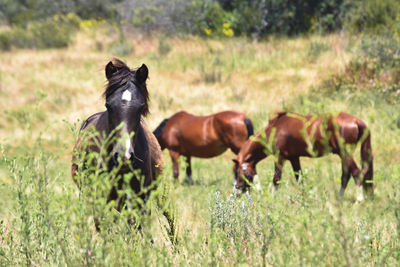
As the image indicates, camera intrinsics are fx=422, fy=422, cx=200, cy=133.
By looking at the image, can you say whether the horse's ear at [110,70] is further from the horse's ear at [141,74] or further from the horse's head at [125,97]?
the horse's ear at [141,74]

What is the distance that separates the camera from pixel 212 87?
16.3 m

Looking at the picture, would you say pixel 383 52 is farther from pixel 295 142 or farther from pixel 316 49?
pixel 295 142

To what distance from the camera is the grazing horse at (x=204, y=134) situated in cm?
916

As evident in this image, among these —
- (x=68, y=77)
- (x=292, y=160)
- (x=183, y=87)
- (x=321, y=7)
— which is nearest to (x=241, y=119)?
(x=292, y=160)

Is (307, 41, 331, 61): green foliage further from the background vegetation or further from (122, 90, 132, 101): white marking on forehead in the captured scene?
(122, 90, 132, 101): white marking on forehead

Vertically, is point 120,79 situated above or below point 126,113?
above

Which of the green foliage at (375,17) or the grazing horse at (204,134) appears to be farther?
the green foliage at (375,17)

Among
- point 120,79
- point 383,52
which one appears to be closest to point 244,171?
point 120,79

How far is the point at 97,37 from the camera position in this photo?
2611 centimetres

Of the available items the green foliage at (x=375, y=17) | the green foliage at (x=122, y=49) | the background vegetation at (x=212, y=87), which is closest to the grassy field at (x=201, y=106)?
the background vegetation at (x=212, y=87)

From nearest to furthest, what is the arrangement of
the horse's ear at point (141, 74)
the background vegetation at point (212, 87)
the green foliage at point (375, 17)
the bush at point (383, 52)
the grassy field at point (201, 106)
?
the grassy field at point (201, 106) < the background vegetation at point (212, 87) < the horse's ear at point (141, 74) < the bush at point (383, 52) < the green foliage at point (375, 17)

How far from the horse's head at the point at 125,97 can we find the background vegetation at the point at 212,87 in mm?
398

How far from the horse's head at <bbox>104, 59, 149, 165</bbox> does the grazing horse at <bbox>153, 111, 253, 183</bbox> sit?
17.3ft

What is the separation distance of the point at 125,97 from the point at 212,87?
42.3 feet
